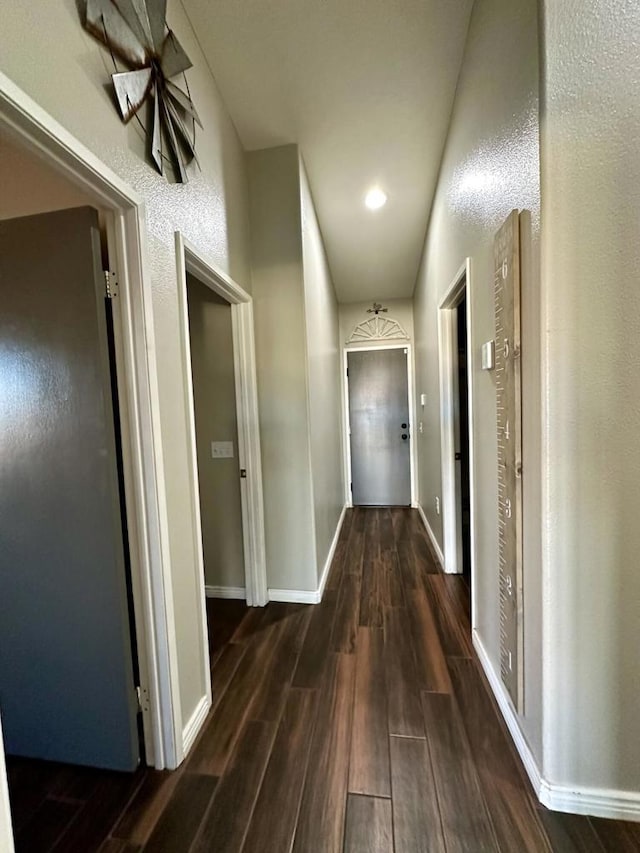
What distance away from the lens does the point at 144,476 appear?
1.28m

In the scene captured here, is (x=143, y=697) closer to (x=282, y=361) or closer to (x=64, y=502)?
(x=64, y=502)

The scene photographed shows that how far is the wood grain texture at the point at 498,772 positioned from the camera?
3.53ft

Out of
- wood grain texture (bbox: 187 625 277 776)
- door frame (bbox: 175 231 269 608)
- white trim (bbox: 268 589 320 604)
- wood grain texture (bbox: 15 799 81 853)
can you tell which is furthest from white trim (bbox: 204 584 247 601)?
wood grain texture (bbox: 15 799 81 853)

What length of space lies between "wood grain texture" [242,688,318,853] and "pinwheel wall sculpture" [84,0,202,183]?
2221 millimetres

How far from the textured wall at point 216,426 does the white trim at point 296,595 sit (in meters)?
0.25

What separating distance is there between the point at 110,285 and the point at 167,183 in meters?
0.52

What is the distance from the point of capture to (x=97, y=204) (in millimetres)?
1175

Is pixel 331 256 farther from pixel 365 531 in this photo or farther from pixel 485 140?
pixel 365 531

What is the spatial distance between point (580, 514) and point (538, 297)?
0.66 m

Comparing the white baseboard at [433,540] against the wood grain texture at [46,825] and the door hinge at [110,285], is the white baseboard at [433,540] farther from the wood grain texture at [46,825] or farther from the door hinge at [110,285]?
the door hinge at [110,285]

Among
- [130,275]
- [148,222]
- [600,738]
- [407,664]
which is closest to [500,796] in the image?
[600,738]

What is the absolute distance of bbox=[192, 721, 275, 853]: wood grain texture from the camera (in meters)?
1.10

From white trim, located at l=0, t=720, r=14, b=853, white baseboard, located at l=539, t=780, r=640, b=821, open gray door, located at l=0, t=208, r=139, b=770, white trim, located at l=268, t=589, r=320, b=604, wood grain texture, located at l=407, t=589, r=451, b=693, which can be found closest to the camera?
white trim, located at l=0, t=720, r=14, b=853

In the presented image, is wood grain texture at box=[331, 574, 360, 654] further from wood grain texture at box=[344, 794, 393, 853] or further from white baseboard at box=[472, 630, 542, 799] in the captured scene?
Result: wood grain texture at box=[344, 794, 393, 853]
